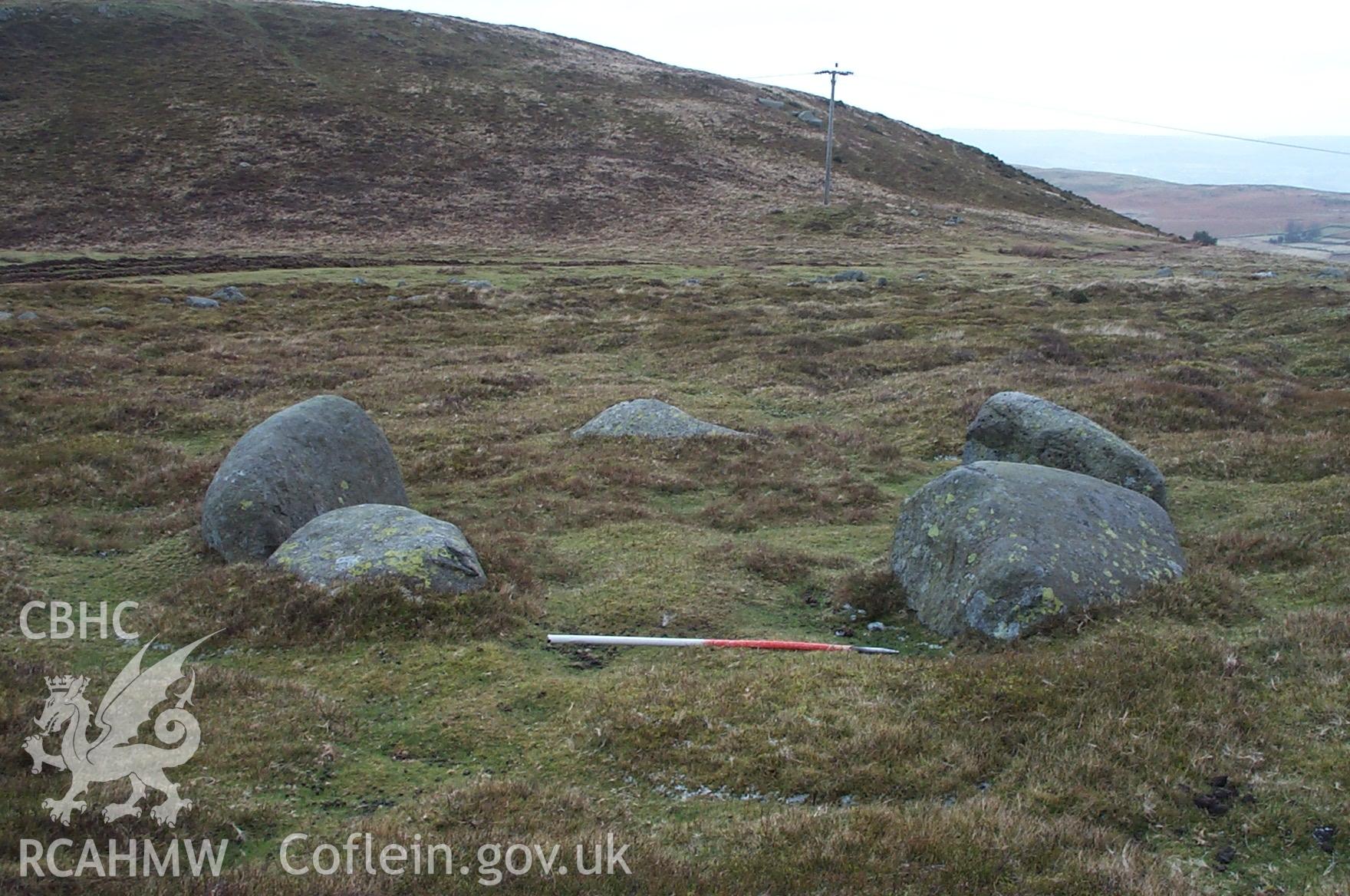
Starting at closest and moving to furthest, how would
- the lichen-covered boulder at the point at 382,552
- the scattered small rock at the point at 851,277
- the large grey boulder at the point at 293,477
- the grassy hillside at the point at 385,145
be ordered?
1. the lichen-covered boulder at the point at 382,552
2. the large grey boulder at the point at 293,477
3. the scattered small rock at the point at 851,277
4. the grassy hillside at the point at 385,145

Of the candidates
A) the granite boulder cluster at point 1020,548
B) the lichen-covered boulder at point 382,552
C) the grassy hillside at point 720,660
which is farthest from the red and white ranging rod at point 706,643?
the lichen-covered boulder at point 382,552

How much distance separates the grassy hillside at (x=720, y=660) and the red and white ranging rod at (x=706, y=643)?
257 mm

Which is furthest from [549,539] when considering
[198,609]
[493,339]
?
[493,339]

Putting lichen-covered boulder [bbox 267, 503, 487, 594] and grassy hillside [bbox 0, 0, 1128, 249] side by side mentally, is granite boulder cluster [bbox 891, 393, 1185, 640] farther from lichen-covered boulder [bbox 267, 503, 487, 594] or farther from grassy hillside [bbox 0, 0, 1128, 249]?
grassy hillside [bbox 0, 0, 1128, 249]

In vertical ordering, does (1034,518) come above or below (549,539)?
above

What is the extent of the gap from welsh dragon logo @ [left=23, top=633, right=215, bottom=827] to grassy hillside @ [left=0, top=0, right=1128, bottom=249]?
73.0 m

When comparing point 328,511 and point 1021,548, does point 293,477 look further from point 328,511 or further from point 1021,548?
point 1021,548

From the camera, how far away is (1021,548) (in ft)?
33.9

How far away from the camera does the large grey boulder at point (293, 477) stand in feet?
42.9

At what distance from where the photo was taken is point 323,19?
426 ft

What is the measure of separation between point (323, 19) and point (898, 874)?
5875 inches

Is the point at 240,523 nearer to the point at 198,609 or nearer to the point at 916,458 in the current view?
the point at 198,609

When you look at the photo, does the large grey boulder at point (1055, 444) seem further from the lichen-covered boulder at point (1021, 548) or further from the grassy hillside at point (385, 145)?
the grassy hillside at point (385, 145)

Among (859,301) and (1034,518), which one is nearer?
(1034,518)
